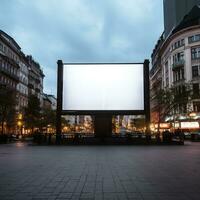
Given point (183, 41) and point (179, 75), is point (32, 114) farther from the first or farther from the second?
point (183, 41)

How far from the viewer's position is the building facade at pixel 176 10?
291 feet

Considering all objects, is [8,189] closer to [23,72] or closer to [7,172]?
[7,172]

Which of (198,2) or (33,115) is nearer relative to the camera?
(33,115)

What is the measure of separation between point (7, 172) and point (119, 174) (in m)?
4.55

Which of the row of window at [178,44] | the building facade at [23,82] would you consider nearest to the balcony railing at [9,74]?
the building facade at [23,82]

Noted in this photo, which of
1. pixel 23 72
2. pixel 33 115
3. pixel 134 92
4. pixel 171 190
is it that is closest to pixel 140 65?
pixel 134 92

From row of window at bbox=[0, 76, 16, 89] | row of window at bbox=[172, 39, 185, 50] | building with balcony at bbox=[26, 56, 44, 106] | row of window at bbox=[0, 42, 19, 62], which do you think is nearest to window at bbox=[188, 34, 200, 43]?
row of window at bbox=[172, 39, 185, 50]

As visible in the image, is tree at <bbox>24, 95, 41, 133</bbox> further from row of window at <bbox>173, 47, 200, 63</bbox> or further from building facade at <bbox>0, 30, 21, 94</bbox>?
row of window at <bbox>173, 47, 200, 63</bbox>

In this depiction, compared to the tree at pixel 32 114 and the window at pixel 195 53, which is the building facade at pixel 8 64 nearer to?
the tree at pixel 32 114

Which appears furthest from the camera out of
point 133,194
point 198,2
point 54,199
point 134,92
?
point 198,2

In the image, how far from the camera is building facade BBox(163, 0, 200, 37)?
3492 inches

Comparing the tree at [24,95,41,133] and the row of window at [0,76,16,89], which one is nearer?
the tree at [24,95,41,133]

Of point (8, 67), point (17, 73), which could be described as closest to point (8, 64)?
point (8, 67)

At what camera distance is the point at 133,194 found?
26.8 feet
